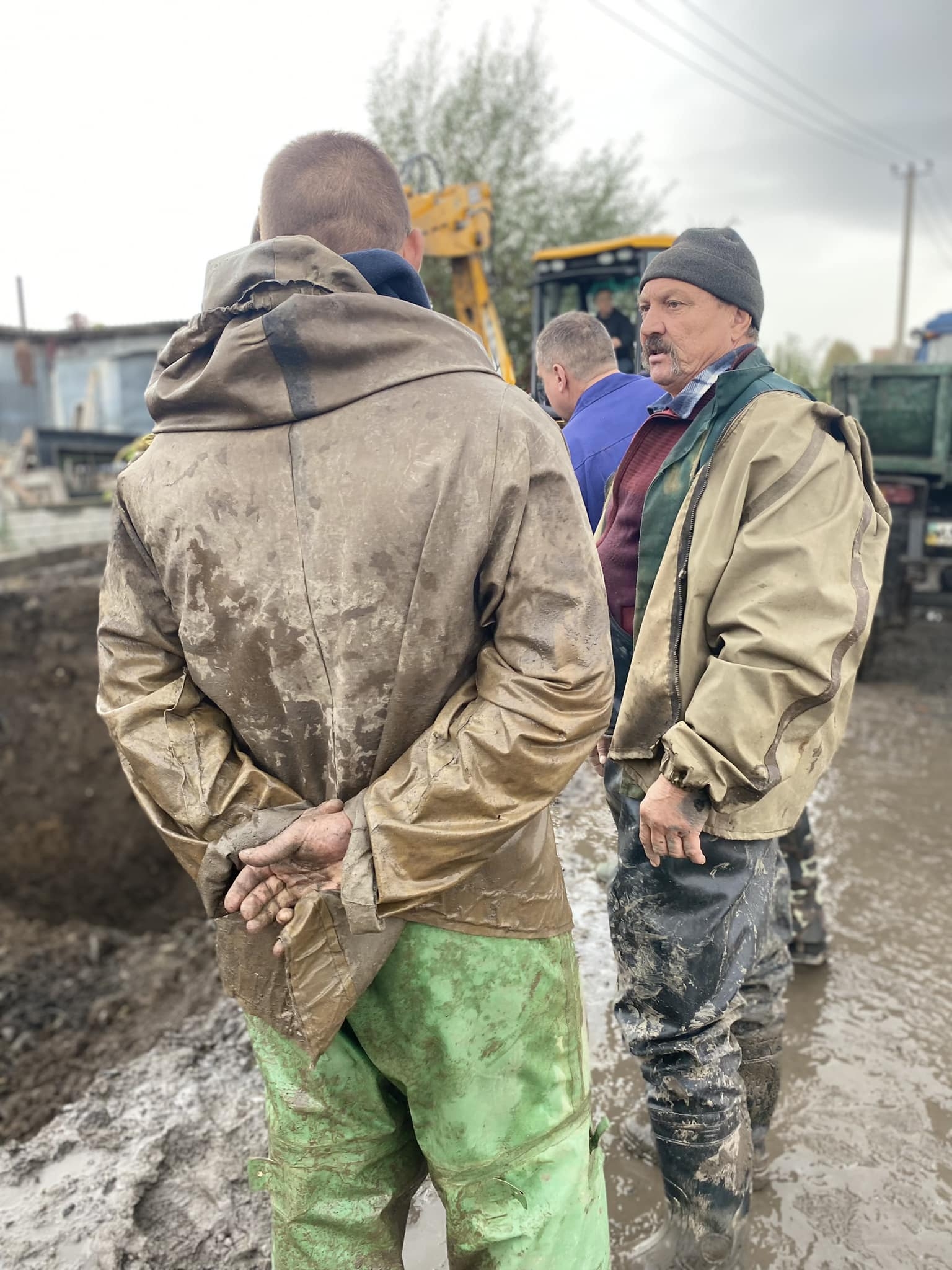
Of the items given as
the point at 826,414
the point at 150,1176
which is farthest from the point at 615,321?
the point at 150,1176

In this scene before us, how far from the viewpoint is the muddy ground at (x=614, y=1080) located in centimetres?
229

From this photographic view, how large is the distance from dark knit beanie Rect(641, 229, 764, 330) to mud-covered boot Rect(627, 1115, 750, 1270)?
1752 millimetres

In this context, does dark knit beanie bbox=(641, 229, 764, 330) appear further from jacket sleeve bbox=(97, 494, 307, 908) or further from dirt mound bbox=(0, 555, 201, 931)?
dirt mound bbox=(0, 555, 201, 931)

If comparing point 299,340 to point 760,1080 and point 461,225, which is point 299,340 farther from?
point 461,225

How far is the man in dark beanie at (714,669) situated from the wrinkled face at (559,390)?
81 cm

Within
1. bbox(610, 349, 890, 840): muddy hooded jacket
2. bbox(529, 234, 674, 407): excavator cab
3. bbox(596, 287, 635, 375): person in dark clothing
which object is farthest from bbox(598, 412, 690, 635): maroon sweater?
bbox(529, 234, 674, 407): excavator cab

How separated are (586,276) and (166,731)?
298 inches

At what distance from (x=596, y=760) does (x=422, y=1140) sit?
1.09m

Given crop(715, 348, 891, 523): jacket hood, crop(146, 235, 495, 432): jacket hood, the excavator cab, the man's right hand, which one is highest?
the excavator cab

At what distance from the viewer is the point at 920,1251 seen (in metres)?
2.16

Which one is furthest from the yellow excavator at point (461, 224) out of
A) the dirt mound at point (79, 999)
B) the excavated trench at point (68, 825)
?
the dirt mound at point (79, 999)

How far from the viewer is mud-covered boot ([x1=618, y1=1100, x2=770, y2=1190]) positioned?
236 centimetres

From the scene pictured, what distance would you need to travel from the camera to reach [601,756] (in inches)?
91.6

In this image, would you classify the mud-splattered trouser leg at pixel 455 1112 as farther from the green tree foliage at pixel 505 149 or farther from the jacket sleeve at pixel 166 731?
the green tree foliage at pixel 505 149
